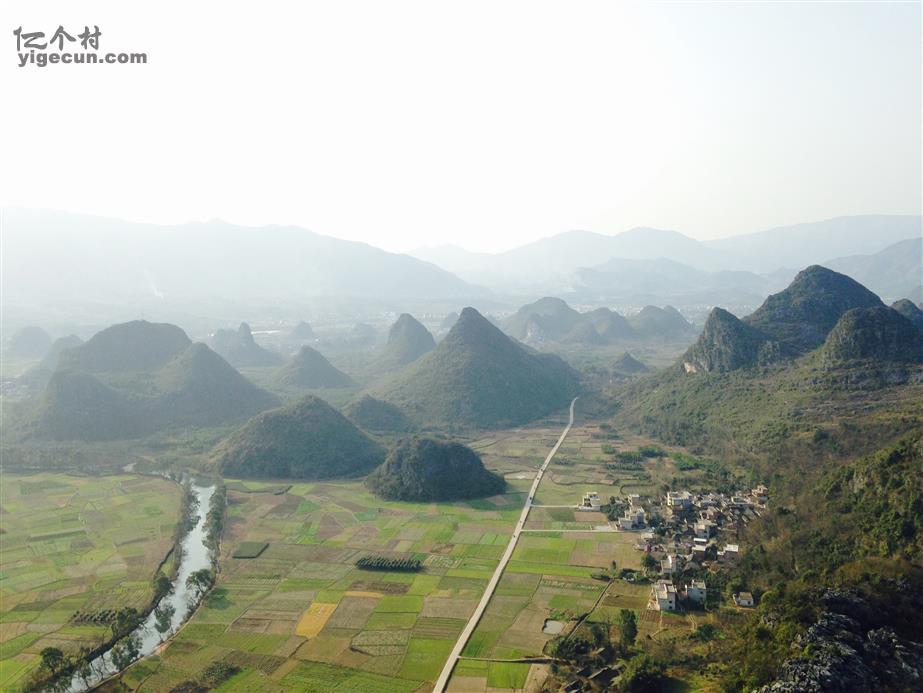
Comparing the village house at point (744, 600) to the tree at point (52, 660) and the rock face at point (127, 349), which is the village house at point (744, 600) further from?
the rock face at point (127, 349)

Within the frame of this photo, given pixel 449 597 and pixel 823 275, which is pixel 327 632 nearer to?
pixel 449 597

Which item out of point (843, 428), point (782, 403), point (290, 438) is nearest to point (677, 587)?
point (843, 428)

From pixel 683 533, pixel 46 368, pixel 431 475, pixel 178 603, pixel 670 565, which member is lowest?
pixel 178 603

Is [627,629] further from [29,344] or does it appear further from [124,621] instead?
[29,344]

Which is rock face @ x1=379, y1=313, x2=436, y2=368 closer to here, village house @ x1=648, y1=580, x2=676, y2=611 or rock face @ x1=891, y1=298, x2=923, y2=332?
rock face @ x1=891, y1=298, x2=923, y2=332

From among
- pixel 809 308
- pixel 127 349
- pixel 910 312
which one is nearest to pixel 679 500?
pixel 809 308

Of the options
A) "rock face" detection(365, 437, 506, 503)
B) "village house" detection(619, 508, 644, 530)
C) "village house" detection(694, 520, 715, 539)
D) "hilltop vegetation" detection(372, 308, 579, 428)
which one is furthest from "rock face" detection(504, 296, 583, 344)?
"village house" detection(694, 520, 715, 539)
